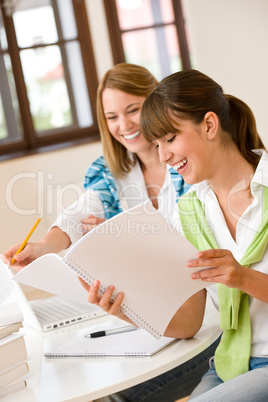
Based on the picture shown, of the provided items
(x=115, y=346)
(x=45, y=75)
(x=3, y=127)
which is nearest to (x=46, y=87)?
(x=45, y=75)

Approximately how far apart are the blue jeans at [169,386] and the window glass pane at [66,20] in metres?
3.09

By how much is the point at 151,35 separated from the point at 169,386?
10.8 ft

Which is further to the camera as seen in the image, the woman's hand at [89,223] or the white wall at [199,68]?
the white wall at [199,68]

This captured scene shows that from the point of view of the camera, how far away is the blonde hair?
2053 millimetres

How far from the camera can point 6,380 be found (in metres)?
1.09

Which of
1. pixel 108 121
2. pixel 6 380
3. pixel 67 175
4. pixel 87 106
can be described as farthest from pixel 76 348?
pixel 87 106

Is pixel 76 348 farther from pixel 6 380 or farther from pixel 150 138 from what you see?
pixel 150 138

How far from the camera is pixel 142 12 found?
165 inches

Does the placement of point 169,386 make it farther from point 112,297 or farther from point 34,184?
point 34,184

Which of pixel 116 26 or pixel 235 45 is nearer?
pixel 116 26

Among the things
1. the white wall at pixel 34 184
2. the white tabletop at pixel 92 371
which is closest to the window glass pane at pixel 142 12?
the white wall at pixel 34 184

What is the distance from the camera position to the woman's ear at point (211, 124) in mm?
1346

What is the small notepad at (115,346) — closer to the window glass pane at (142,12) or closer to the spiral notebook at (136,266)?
the spiral notebook at (136,266)

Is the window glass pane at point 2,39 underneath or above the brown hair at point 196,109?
above
